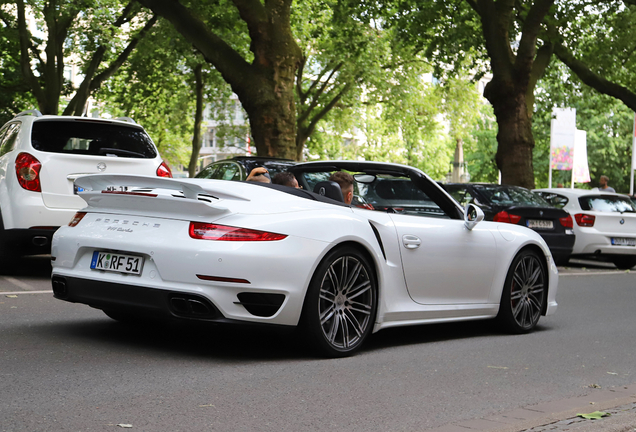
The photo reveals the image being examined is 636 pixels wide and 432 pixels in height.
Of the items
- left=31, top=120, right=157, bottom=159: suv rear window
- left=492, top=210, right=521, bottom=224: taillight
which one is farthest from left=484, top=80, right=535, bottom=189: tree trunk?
left=31, top=120, right=157, bottom=159: suv rear window

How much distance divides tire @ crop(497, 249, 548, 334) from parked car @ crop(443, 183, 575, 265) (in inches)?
289

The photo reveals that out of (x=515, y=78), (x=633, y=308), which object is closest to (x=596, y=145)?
(x=515, y=78)

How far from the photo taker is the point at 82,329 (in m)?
6.52

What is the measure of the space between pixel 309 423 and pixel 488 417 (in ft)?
3.24

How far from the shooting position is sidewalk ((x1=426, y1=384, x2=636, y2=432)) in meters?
4.38

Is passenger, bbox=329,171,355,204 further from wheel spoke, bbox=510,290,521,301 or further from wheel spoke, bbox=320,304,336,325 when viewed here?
wheel spoke, bbox=510,290,521,301

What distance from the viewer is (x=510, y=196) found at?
1583 cm

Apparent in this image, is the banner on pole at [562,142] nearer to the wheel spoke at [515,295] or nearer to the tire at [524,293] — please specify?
the tire at [524,293]

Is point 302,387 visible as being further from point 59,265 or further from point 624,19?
point 624,19

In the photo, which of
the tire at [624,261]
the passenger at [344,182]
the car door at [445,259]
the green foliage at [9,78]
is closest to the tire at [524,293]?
the car door at [445,259]

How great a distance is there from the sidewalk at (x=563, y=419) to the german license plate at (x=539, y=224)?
10364 millimetres

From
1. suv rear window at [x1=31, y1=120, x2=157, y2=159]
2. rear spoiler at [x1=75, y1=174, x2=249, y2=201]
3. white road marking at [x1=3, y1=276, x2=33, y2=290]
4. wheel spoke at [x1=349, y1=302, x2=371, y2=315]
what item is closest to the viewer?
rear spoiler at [x1=75, y1=174, x2=249, y2=201]

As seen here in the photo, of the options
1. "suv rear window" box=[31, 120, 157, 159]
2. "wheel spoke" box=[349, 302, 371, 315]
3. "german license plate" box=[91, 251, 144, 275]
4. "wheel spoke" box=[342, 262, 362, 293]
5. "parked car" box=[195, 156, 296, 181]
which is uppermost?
"suv rear window" box=[31, 120, 157, 159]

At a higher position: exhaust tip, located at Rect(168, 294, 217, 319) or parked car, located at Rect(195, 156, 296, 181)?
parked car, located at Rect(195, 156, 296, 181)
